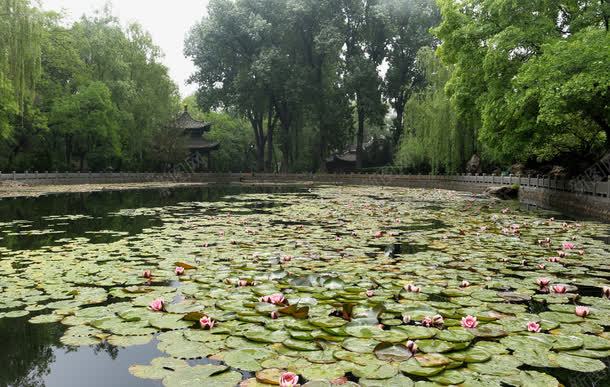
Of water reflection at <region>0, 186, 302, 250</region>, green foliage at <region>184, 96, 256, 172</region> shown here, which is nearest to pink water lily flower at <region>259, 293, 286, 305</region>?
water reflection at <region>0, 186, 302, 250</region>

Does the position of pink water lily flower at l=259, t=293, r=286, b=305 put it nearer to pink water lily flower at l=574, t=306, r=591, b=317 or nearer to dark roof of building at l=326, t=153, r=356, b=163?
pink water lily flower at l=574, t=306, r=591, b=317

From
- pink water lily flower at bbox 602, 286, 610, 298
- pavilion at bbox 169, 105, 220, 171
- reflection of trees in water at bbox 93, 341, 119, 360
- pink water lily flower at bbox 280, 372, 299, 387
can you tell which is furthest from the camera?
pavilion at bbox 169, 105, 220, 171

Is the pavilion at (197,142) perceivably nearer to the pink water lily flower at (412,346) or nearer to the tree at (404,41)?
the tree at (404,41)

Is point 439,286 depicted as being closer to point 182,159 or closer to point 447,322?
point 447,322

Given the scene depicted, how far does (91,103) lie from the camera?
3067 cm

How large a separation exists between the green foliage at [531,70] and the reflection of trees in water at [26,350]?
11.0m

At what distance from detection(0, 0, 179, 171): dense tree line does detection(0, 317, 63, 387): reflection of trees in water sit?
23.8m

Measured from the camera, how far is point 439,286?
421 cm

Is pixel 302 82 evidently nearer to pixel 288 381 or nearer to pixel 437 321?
pixel 437 321

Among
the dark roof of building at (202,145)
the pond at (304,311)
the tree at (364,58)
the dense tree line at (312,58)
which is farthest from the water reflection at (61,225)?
the dark roof of building at (202,145)

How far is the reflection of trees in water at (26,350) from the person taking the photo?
253cm

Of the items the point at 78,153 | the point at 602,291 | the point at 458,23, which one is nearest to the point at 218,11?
the point at 78,153

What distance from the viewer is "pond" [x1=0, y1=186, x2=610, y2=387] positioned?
249 centimetres

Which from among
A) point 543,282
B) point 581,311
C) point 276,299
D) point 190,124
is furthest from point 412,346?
point 190,124
